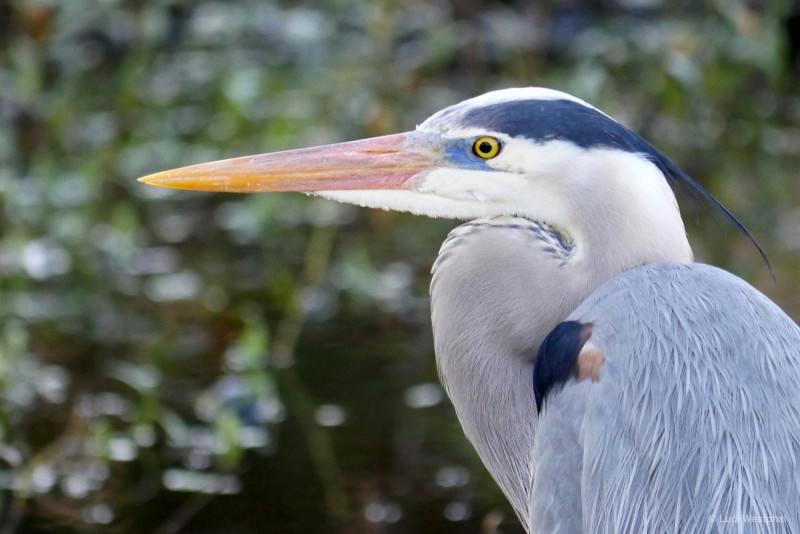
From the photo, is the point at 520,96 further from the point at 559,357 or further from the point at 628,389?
the point at 628,389

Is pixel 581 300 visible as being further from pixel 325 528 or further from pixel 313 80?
pixel 313 80

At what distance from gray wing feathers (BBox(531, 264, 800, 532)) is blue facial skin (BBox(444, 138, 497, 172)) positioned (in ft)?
1.16

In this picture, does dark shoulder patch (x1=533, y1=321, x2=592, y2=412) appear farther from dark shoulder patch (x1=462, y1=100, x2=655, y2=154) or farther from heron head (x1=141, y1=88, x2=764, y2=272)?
dark shoulder patch (x1=462, y1=100, x2=655, y2=154)

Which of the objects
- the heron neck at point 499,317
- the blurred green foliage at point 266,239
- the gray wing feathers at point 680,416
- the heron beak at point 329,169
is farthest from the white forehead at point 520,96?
the blurred green foliage at point 266,239

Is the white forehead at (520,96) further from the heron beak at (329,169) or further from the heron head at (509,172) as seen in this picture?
the heron beak at (329,169)

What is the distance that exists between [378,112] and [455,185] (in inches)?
144

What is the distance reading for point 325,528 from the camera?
3926mm

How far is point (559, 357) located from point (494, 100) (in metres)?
0.54

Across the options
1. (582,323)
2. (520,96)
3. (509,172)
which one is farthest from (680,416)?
(520,96)

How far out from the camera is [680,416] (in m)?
2.41

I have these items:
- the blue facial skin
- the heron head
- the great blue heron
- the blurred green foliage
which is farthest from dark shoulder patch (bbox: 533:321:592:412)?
the blurred green foliage

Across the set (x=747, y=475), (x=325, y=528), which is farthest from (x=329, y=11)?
(x=747, y=475)

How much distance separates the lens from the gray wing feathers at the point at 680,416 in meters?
2.33

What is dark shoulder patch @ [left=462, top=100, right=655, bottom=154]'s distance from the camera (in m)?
2.63
